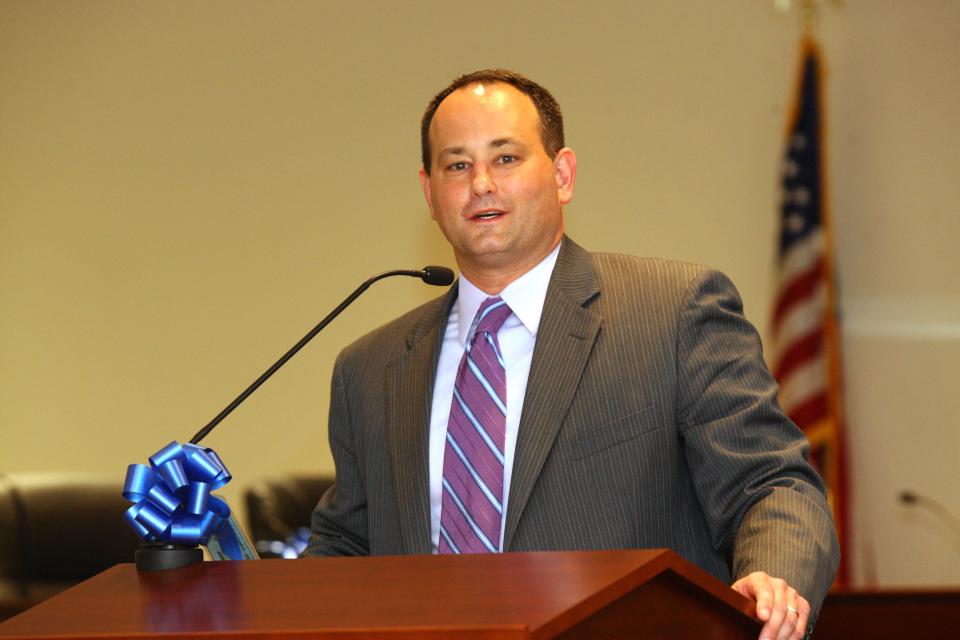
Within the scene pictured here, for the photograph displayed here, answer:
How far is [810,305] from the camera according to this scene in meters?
5.42

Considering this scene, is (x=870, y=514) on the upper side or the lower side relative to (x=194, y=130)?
lower

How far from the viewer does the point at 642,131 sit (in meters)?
5.63

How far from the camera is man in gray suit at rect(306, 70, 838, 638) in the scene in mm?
2137

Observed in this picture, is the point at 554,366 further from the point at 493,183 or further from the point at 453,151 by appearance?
the point at 453,151

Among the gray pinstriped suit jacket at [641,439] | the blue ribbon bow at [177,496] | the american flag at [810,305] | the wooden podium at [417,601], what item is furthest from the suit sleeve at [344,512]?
the american flag at [810,305]

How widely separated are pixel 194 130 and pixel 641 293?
157 inches

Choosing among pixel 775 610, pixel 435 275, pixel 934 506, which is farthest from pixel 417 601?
pixel 934 506

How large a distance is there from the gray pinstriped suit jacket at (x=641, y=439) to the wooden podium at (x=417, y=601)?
1.56 ft

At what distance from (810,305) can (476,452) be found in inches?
135

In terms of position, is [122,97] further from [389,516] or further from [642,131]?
[389,516]

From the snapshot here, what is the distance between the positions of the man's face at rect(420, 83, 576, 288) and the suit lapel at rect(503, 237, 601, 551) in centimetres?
10

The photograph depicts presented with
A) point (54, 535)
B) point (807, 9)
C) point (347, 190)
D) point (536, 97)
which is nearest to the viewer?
point (536, 97)

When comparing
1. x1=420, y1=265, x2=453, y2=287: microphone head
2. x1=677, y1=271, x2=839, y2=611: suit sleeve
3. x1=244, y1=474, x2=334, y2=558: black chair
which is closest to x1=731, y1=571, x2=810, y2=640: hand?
x1=677, y1=271, x2=839, y2=611: suit sleeve

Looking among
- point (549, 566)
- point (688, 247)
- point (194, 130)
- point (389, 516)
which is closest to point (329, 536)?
point (389, 516)
